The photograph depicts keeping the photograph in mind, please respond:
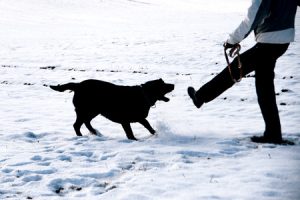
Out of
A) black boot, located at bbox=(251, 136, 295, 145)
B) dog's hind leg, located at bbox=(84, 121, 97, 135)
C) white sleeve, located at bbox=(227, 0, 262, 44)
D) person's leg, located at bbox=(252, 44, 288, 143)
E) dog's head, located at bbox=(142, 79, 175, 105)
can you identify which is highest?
white sleeve, located at bbox=(227, 0, 262, 44)

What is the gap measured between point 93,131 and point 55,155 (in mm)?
1459

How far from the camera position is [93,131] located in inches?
279

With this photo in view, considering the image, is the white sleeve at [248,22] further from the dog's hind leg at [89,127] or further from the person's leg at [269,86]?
the dog's hind leg at [89,127]

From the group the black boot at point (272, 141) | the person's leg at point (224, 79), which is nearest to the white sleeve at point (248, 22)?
the person's leg at point (224, 79)

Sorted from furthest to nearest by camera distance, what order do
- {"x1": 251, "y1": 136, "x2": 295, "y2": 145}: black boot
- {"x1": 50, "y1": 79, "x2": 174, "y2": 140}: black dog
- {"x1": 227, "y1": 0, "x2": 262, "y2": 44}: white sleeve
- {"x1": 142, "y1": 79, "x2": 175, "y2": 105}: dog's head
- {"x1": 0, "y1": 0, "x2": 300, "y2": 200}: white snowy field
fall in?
{"x1": 142, "y1": 79, "x2": 175, "y2": 105}: dog's head, {"x1": 50, "y1": 79, "x2": 174, "y2": 140}: black dog, {"x1": 251, "y1": 136, "x2": 295, "y2": 145}: black boot, {"x1": 227, "y1": 0, "x2": 262, "y2": 44}: white sleeve, {"x1": 0, "y1": 0, "x2": 300, "y2": 200}: white snowy field

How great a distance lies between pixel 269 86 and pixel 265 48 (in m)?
0.52

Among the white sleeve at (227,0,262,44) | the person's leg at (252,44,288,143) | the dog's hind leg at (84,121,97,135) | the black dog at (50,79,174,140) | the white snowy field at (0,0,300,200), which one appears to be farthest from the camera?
the dog's hind leg at (84,121,97,135)

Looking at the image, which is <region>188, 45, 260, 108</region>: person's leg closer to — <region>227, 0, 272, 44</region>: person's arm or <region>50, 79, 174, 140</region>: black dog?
<region>227, 0, 272, 44</region>: person's arm

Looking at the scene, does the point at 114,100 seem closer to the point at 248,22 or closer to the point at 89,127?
the point at 89,127

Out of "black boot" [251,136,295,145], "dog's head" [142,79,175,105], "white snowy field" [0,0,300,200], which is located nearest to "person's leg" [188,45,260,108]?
"white snowy field" [0,0,300,200]

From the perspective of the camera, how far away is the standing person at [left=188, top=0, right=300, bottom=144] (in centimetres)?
518

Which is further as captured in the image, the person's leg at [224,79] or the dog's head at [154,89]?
the dog's head at [154,89]

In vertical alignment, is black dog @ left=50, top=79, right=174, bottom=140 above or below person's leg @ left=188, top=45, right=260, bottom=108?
below

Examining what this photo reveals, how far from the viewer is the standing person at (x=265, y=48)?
518 centimetres
